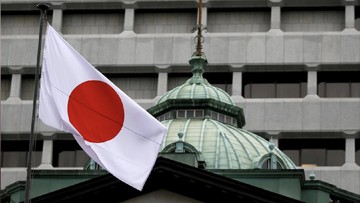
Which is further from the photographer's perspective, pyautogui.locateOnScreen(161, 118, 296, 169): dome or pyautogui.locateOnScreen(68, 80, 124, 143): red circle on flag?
pyautogui.locateOnScreen(161, 118, 296, 169): dome

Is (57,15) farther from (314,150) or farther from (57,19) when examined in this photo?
(314,150)

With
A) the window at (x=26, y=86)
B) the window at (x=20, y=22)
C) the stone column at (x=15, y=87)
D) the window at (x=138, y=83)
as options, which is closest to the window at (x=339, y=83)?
the window at (x=138, y=83)

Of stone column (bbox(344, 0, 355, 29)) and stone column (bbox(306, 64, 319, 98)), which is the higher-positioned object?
stone column (bbox(344, 0, 355, 29))

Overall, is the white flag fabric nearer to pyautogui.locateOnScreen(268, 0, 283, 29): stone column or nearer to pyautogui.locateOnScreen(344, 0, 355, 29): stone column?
pyautogui.locateOnScreen(268, 0, 283, 29): stone column

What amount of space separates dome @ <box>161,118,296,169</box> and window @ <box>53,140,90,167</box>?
88.4 ft

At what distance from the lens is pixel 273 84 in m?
85.0

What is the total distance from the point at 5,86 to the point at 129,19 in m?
9.45

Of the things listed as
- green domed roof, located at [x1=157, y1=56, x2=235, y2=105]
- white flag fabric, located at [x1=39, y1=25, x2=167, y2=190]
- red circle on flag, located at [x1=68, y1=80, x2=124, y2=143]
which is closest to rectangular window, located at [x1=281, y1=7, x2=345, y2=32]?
green domed roof, located at [x1=157, y1=56, x2=235, y2=105]

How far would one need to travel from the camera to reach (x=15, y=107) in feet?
279

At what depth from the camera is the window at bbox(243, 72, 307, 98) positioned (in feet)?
278

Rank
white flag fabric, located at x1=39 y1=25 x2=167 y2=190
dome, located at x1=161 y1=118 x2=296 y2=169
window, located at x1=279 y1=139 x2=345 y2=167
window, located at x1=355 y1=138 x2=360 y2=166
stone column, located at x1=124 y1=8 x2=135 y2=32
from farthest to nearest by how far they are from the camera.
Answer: stone column, located at x1=124 y1=8 x2=135 y2=32 < window, located at x1=355 y1=138 x2=360 y2=166 < window, located at x1=279 y1=139 x2=345 y2=167 < dome, located at x1=161 y1=118 x2=296 y2=169 < white flag fabric, located at x1=39 y1=25 x2=167 y2=190

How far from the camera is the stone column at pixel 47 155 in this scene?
83375mm

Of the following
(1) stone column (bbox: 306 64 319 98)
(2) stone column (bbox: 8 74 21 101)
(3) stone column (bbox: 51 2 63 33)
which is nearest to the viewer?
(1) stone column (bbox: 306 64 319 98)

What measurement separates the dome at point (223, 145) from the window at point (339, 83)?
2605 centimetres
